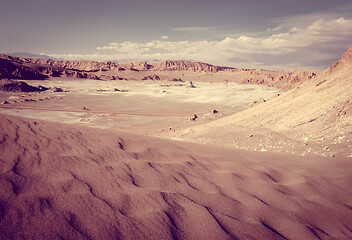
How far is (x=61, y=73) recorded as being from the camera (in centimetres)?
4856

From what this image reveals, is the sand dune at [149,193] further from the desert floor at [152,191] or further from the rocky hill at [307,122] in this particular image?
the rocky hill at [307,122]

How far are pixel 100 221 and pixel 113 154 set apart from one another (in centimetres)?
133

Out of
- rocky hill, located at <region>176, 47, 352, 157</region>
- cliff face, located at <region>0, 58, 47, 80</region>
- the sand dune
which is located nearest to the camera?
the sand dune

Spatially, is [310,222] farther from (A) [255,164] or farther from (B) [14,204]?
(B) [14,204]

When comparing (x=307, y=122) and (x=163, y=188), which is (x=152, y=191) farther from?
(x=307, y=122)

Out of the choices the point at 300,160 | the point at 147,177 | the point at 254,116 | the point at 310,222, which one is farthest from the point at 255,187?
the point at 254,116

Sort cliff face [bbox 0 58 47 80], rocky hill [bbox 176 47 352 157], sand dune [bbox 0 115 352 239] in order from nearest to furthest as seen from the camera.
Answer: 1. sand dune [bbox 0 115 352 239]
2. rocky hill [bbox 176 47 352 157]
3. cliff face [bbox 0 58 47 80]

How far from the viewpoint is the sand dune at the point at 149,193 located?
59.6 inches

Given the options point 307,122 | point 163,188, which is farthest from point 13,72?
point 163,188

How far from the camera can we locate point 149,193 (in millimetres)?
1990

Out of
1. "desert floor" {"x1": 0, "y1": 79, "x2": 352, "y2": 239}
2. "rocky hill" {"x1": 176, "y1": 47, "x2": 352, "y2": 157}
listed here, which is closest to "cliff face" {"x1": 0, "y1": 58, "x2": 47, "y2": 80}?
"rocky hill" {"x1": 176, "y1": 47, "x2": 352, "y2": 157}

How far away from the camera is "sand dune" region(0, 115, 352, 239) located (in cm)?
151

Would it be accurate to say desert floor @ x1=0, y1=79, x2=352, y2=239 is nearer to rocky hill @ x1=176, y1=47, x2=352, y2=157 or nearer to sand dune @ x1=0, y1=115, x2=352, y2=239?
sand dune @ x1=0, y1=115, x2=352, y2=239

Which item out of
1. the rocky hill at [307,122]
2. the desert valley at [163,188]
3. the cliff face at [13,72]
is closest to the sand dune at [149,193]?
the desert valley at [163,188]
